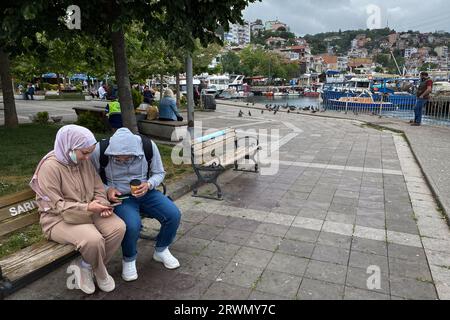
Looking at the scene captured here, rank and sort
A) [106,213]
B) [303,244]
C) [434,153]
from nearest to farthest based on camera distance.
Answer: [106,213] → [303,244] → [434,153]

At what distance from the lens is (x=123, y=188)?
3.50 metres

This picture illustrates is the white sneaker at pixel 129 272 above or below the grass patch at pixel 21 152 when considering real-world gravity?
below

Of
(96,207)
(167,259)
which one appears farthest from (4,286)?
(167,259)

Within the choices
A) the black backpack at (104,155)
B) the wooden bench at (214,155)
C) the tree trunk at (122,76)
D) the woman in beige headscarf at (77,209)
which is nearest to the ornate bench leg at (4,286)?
the woman in beige headscarf at (77,209)

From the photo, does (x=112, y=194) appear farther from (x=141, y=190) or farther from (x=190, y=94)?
(x=190, y=94)

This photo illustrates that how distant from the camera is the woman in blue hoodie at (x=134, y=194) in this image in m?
3.28

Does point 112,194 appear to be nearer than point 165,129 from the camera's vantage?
Yes

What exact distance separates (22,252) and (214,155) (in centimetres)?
362

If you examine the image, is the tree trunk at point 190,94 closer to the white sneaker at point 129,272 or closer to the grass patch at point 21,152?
the grass patch at point 21,152

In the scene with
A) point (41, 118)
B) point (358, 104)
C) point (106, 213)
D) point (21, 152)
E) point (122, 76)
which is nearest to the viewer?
point (106, 213)

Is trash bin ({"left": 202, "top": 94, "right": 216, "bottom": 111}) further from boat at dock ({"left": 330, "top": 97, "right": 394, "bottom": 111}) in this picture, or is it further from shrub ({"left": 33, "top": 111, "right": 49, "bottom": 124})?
shrub ({"left": 33, "top": 111, "right": 49, "bottom": 124})

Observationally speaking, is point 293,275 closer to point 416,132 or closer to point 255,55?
point 416,132

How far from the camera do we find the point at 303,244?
13.4 feet

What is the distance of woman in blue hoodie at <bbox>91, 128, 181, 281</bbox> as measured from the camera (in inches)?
129
